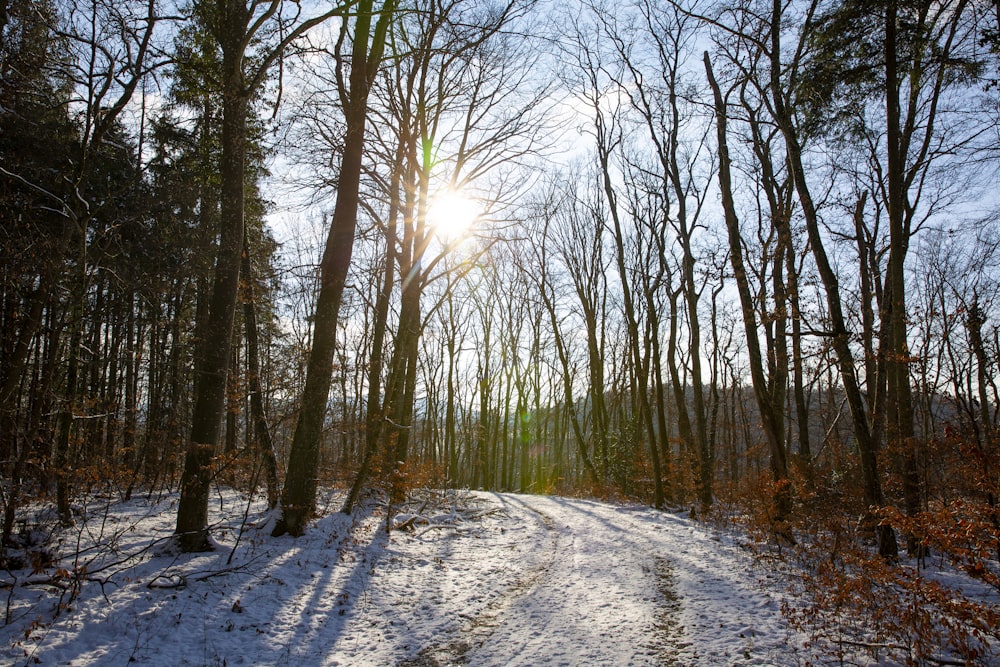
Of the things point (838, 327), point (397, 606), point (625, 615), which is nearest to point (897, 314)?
point (838, 327)

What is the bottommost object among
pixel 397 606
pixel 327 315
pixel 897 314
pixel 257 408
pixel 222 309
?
pixel 397 606

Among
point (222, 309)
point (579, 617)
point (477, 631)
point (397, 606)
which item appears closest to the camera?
point (477, 631)

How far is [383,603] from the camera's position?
599 centimetres

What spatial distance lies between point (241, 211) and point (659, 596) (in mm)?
7497

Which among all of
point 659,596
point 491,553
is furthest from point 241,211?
point 659,596

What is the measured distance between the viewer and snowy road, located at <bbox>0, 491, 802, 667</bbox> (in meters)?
4.44

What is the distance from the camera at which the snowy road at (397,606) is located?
444 centimetres

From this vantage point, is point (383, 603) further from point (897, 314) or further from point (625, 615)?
point (897, 314)

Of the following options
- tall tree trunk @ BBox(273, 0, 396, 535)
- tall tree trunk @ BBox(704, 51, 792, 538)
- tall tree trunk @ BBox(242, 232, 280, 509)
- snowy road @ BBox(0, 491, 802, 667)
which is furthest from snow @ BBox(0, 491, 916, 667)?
tall tree trunk @ BBox(704, 51, 792, 538)

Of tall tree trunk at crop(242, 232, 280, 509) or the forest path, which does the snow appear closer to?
the forest path

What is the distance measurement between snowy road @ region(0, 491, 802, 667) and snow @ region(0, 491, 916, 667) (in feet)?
0.06

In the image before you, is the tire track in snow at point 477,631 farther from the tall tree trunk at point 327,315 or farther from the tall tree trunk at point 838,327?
the tall tree trunk at point 838,327

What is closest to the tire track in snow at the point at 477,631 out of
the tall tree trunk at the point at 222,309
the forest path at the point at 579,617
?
the forest path at the point at 579,617

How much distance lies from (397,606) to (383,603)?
0.59ft
